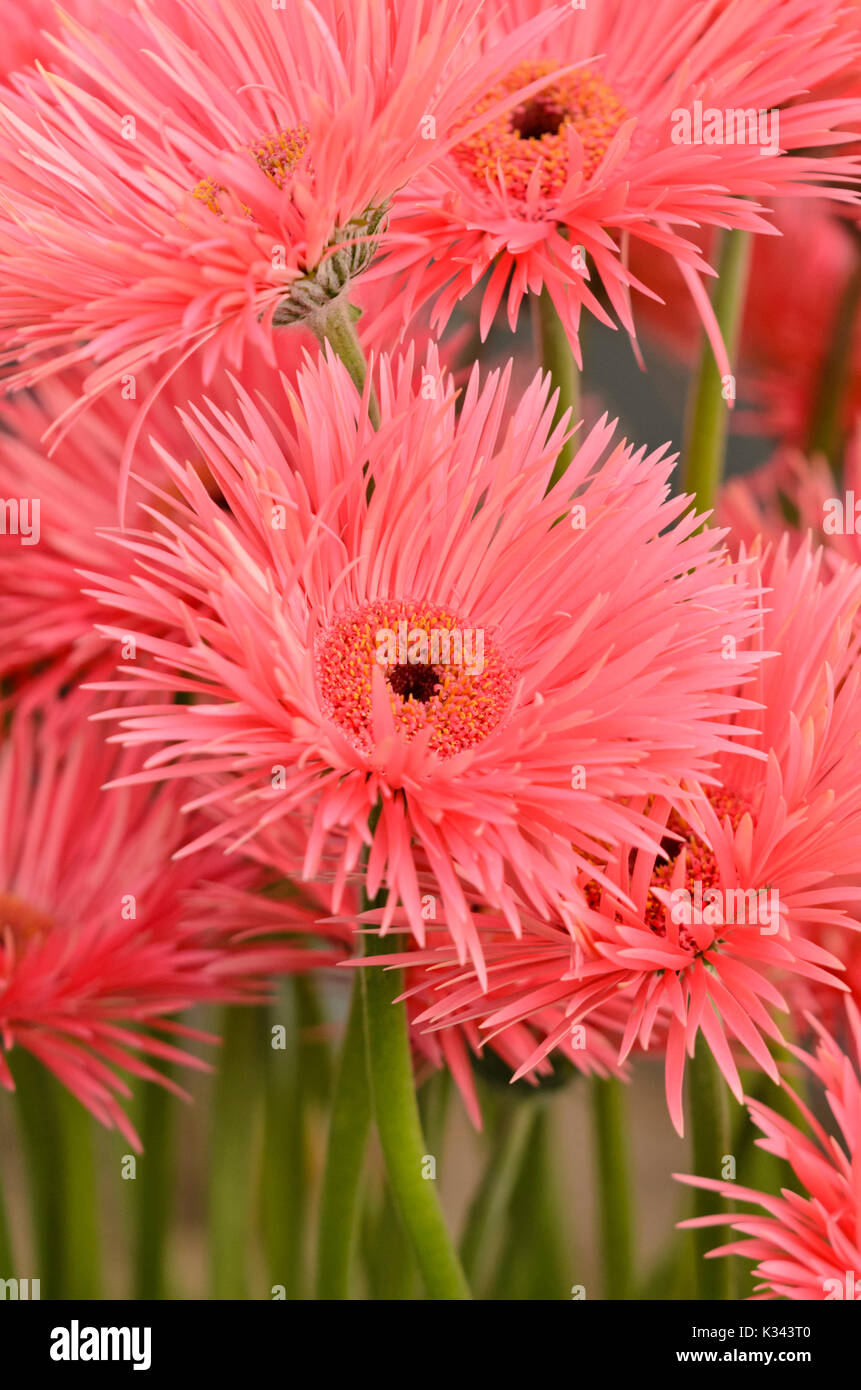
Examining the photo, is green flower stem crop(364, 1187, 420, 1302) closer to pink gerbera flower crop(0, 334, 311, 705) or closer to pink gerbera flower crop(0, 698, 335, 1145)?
pink gerbera flower crop(0, 698, 335, 1145)

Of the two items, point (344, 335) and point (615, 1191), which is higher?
point (344, 335)

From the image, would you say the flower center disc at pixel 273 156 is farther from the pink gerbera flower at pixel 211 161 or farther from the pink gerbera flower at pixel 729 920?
the pink gerbera flower at pixel 729 920

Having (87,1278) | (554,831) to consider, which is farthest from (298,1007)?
(554,831)

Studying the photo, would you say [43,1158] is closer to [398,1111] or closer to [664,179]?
[398,1111]

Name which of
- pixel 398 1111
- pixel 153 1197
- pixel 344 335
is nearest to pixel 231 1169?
pixel 153 1197

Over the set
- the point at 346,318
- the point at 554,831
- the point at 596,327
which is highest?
the point at 596,327

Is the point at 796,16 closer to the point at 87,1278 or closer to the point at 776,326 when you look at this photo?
the point at 776,326
